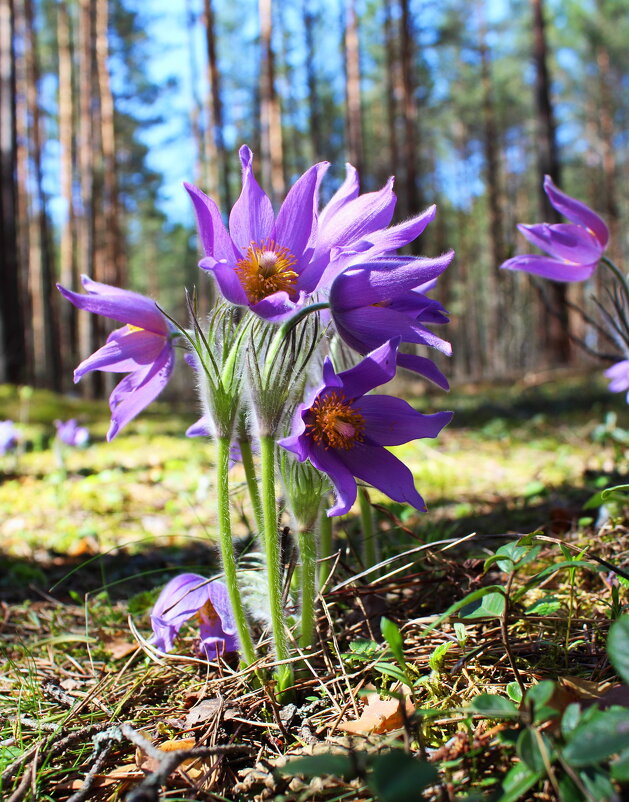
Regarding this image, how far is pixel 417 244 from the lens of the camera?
32.9 ft

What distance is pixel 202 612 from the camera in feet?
4.51

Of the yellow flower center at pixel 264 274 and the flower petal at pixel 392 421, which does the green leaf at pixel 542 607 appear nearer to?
the flower petal at pixel 392 421

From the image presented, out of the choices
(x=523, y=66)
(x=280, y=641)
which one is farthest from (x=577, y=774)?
(x=523, y=66)

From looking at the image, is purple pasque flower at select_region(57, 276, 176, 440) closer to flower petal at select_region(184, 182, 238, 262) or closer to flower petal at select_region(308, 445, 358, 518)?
flower petal at select_region(184, 182, 238, 262)

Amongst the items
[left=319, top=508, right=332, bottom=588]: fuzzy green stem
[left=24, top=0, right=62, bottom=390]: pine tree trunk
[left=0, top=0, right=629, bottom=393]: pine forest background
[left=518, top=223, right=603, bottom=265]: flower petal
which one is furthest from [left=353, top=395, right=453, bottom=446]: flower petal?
[left=24, top=0, right=62, bottom=390]: pine tree trunk

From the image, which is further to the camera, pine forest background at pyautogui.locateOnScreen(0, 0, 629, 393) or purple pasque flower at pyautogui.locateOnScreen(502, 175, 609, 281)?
pine forest background at pyautogui.locateOnScreen(0, 0, 629, 393)

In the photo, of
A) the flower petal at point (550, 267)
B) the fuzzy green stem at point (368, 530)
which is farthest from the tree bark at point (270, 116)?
the fuzzy green stem at point (368, 530)

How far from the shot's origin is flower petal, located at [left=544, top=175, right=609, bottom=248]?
5.01ft

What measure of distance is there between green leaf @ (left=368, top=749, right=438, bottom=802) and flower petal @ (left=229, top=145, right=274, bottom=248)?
3.01 feet

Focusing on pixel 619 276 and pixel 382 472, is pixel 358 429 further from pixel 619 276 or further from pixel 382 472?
pixel 619 276

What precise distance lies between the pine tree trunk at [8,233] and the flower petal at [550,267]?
26.1 feet

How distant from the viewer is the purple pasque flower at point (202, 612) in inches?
52.1

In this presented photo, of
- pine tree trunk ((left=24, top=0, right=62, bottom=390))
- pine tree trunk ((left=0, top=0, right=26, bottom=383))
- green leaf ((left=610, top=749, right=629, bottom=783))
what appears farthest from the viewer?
pine tree trunk ((left=24, top=0, right=62, bottom=390))

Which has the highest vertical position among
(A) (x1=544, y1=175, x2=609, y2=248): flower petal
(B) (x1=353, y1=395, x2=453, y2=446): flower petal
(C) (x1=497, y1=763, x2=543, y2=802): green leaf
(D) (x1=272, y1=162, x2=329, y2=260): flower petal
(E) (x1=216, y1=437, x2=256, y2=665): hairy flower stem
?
(A) (x1=544, y1=175, x2=609, y2=248): flower petal
